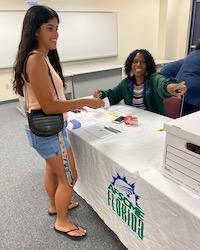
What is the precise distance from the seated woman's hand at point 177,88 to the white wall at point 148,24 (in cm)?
400

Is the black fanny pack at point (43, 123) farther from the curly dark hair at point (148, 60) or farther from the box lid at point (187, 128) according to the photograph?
the curly dark hair at point (148, 60)

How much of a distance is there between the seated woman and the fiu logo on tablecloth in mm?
776

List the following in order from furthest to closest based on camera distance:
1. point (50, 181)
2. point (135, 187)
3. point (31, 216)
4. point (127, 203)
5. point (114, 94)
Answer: point (114, 94), point (31, 216), point (50, 181), point (127, 203), point (135, 187)

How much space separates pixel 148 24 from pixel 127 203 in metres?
5.74

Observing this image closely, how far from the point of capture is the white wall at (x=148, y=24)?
5.32 meters

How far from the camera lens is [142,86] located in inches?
68.7

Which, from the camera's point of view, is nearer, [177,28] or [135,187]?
[135,187]

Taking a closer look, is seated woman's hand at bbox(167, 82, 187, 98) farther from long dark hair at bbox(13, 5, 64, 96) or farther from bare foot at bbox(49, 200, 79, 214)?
bare foot at bbox(49, 200, 79, 214)

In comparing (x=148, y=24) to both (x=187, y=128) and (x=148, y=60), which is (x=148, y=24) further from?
(x=187, y=128)

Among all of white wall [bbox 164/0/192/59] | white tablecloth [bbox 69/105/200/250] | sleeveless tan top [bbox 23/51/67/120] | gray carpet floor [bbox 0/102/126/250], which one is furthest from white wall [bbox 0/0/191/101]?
sleeveless tan top [bbox 23/51/67/120]

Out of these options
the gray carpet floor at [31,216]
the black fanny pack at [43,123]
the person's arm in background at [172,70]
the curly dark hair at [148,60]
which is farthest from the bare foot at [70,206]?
the person's arm in background at [172,70]

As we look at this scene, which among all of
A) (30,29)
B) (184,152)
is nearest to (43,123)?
(30,29)

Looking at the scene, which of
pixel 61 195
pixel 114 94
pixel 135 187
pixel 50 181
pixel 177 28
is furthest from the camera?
pixel 177 28

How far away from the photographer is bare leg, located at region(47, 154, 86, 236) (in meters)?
1.28
